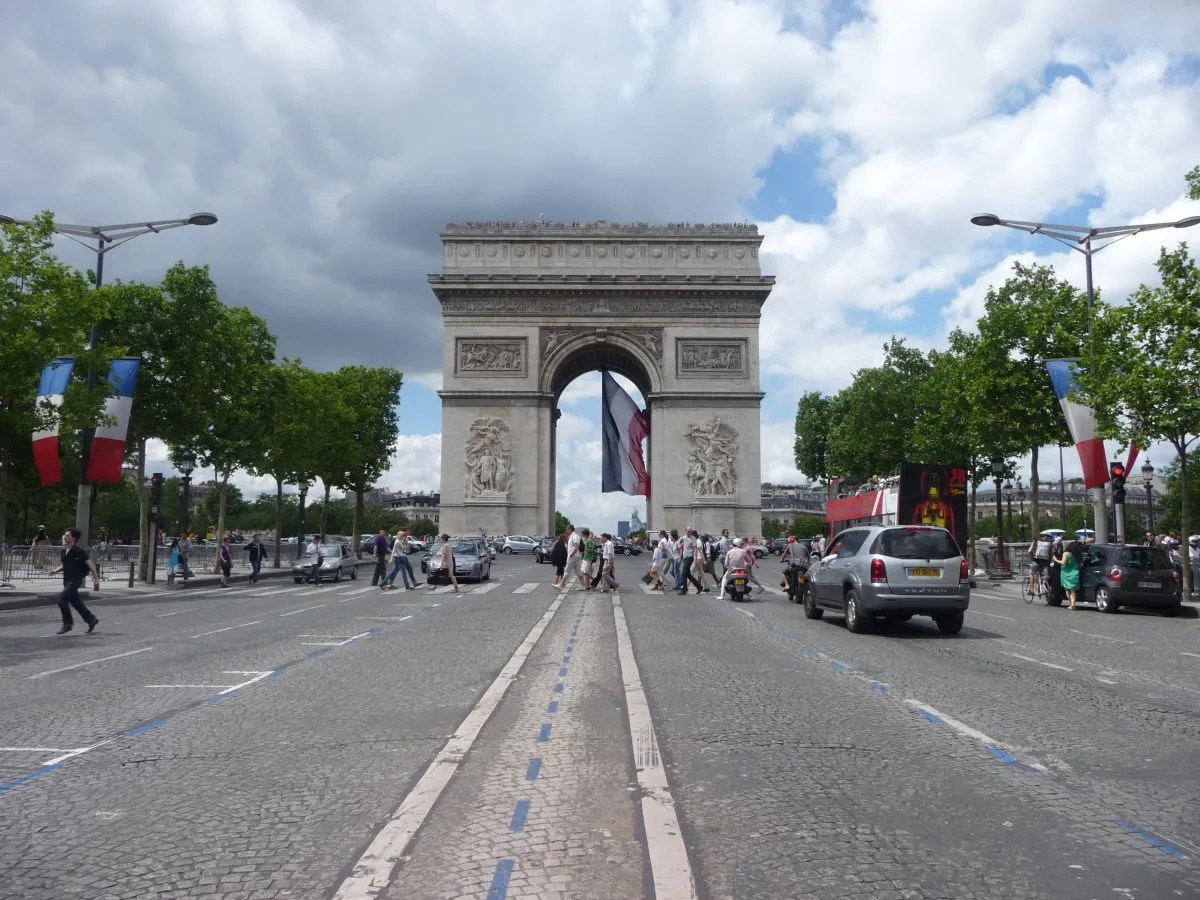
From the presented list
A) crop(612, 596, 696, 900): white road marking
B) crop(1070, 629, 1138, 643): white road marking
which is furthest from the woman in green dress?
crop(612, 596, 696, 900): white road marking

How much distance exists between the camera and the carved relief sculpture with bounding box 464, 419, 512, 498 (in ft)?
189

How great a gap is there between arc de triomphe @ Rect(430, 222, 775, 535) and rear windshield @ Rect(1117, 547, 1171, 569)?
119 feet

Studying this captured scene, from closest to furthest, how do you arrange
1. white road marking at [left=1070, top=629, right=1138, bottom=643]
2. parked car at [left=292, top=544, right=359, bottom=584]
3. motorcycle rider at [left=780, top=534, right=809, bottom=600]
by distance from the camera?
white road marking at [left=1070, top=629, right=1138, bottom=643]
motorcycle rider at [left=780, top=534, right=809, bottom=600]
parked car at [left=292, top=544, right=359, bottom=584]

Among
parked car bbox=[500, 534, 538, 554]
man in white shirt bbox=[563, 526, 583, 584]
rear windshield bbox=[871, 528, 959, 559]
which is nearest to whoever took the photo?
rear windshield bbox=[871, 528, 959, 559]

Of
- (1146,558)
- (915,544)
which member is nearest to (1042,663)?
(915,544)

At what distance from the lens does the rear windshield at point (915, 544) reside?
50.4 ft

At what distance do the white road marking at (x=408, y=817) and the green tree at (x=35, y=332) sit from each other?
62.2 feet

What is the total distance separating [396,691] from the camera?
31.4 ft

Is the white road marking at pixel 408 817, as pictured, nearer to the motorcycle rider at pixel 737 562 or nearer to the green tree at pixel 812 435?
the motorcycle rider at pixel 737 562

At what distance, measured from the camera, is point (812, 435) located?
95750mm

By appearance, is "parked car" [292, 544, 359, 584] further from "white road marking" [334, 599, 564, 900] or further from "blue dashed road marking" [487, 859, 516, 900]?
"blue dashed road marking" [487, 859, 516, 900]

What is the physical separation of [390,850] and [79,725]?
176 inches

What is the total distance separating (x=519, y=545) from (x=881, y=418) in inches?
1074

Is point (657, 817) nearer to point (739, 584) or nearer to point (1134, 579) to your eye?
point (739, 584)
